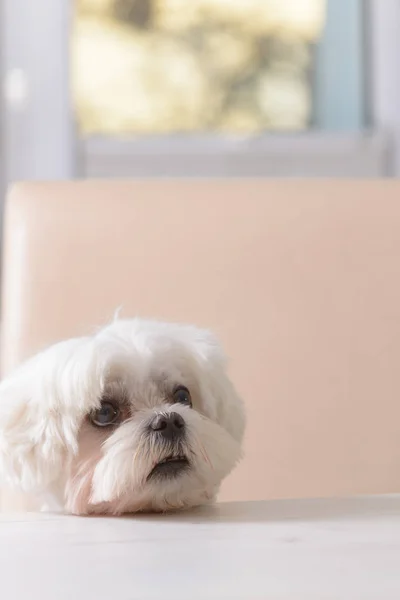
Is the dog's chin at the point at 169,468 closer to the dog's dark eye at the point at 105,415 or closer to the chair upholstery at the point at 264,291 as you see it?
the dog's dark eye at the point at 105,415

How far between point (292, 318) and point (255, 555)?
2.75 ft

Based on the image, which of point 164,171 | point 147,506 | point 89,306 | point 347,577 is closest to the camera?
point 347,577

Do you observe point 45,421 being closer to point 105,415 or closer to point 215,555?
point 105,415

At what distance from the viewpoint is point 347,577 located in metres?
0.57

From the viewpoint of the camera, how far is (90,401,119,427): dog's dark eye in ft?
3.65

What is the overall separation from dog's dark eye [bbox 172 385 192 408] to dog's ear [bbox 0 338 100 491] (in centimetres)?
13

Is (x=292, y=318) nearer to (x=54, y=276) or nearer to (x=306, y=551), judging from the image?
(x=54, y=276)

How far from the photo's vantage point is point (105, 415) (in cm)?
112

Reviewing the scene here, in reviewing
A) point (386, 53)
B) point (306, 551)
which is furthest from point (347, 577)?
point (386, 53)

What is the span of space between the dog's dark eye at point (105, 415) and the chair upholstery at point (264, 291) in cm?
31

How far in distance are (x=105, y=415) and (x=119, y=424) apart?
2 centimetres

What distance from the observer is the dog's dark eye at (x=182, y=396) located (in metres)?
1.19

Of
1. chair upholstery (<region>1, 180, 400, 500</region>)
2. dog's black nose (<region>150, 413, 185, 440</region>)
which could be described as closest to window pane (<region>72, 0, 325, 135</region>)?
chair upholstery (<region>1, 180, 400, 500</region>)

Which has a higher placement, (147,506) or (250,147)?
(250,147)
